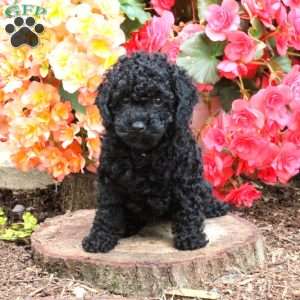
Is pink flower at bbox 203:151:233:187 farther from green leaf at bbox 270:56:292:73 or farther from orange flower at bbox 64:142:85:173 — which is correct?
orange flower at bbox 64:142:85:173

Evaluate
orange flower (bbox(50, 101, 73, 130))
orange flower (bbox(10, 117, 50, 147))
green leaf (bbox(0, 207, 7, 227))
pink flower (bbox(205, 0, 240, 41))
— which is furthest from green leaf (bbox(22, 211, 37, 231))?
Answer: pink flower (bbox(205, 0, 240, 41))

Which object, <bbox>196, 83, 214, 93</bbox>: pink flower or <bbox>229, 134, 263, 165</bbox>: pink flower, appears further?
<bbox>196, 83, 214, 93</bbox>: pink flower

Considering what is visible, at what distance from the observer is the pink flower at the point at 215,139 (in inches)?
163

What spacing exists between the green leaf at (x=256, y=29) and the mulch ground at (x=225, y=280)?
3.55 ft

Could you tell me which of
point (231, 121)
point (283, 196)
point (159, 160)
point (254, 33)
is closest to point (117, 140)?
point (159, 160)

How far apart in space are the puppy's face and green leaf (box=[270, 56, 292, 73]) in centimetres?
135

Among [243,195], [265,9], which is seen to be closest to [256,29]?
[265,9]

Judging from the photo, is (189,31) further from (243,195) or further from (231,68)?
(243,195)

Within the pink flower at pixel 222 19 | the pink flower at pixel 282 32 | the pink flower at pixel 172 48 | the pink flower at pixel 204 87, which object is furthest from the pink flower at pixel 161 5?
the pink flower at pixel 282 32

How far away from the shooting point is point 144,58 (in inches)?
123

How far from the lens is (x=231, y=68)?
4.10m

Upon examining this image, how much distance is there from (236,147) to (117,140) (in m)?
1.01

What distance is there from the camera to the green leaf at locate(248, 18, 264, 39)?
165 inches

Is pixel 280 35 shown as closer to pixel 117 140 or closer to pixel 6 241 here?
pixel 117 140
